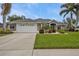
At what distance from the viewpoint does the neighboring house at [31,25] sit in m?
11.3

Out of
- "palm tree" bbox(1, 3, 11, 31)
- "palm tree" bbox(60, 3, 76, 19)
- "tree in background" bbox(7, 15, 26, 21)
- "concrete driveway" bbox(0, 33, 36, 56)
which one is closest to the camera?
"palm tree" bbox(1, 3, 11, 31)

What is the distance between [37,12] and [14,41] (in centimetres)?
171

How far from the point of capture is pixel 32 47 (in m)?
11.5

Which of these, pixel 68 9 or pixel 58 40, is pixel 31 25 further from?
pixel 68 9

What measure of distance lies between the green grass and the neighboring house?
39cm

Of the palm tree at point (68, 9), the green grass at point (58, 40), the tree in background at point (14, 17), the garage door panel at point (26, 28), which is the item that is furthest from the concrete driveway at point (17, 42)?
the palm tree at point (68, 9)

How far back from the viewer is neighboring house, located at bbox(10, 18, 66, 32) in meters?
11.3

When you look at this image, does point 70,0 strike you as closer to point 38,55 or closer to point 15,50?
point 38,55

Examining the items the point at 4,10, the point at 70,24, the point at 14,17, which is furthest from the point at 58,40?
the point at 4,10

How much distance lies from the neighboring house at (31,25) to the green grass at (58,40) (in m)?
0.39

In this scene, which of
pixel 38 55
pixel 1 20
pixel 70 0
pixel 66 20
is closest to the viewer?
pixel 70 0

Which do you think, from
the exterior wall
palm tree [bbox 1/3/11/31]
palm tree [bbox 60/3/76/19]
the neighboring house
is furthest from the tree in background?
palm tree [bbox 60/3/76/19]

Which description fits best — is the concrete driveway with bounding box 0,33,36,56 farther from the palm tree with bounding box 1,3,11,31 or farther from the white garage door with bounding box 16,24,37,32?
the palm tree with bounding box 1,3,11,31

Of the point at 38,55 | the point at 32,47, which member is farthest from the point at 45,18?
the point at 38,55
